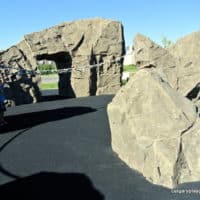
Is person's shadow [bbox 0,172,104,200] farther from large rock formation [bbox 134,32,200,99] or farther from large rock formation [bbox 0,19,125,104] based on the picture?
large rock formation [bbox 0,19,125,104]

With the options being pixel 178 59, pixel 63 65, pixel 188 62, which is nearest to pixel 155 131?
pixel 188 62

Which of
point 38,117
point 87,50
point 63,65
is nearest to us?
point 38,117

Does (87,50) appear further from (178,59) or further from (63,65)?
(178,59)

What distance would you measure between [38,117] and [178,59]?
14.4 ft

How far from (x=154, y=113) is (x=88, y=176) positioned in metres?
1.45

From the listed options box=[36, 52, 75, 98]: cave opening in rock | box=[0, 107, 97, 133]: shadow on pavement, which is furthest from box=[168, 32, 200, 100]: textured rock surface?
box=[36, 52, 75, 98]: cave opening in rock

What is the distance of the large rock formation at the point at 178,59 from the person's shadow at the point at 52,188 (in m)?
6.04

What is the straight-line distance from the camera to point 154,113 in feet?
23.1

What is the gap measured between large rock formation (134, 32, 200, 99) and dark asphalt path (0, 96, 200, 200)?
2412mm

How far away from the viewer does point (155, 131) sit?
6812mm

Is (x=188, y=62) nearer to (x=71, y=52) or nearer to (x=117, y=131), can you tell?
(x=117, y=131)

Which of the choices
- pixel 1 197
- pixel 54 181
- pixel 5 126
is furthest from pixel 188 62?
pixel 1 197

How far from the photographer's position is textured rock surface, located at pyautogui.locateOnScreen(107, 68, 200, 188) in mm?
6250

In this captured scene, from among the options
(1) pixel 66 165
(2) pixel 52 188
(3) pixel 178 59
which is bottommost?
(3) pixel 178 59
